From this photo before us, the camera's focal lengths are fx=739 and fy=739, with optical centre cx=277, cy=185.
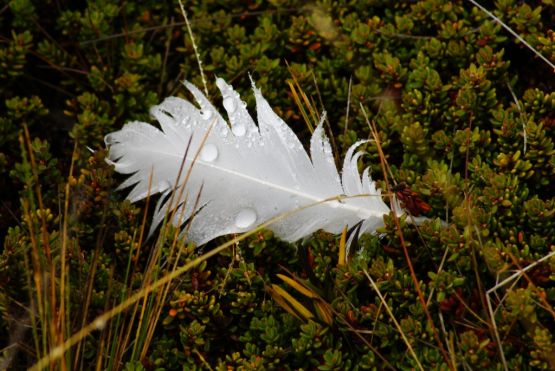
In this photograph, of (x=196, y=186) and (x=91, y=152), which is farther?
(x=91, y=152)

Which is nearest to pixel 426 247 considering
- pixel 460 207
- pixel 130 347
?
pixel 460 207

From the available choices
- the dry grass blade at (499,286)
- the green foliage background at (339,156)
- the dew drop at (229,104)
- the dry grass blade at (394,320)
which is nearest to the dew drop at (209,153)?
the dew drop at (229,104)

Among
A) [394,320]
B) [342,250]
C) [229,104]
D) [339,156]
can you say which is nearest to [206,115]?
[229,104]

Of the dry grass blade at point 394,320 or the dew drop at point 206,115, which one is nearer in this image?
the dry grass blade at point 394,320

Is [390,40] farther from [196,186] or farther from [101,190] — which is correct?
[101,190]

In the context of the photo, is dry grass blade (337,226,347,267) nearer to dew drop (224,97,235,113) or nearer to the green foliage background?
the green foliage background

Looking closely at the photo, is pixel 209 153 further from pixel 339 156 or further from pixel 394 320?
pixel 394 320

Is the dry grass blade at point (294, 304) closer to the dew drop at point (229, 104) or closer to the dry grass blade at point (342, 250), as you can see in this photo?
the dry grass blade at point (342, 250)
